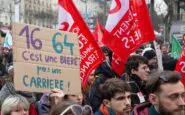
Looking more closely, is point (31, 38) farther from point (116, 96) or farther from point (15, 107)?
point (116, 96)

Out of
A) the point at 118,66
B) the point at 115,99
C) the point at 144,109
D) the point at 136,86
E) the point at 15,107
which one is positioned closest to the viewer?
the point at 144,109

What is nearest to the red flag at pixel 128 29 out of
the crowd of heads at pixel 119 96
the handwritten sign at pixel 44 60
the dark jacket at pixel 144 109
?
the crowd of heads at pixel 119 96

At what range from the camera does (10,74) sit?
6637mm

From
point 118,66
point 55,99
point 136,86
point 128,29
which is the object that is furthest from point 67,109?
point 128,29

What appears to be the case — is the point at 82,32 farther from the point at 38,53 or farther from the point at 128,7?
the point at 38,53

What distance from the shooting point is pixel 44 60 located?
4.68 meters

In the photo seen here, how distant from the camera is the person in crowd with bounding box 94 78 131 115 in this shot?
4.55 meters

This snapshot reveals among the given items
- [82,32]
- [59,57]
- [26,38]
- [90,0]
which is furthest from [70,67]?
[90,0]

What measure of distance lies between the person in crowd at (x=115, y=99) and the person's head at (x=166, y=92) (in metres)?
0.98

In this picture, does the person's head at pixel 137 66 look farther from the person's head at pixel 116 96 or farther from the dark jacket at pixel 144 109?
the dark jacket at pixel 144 109

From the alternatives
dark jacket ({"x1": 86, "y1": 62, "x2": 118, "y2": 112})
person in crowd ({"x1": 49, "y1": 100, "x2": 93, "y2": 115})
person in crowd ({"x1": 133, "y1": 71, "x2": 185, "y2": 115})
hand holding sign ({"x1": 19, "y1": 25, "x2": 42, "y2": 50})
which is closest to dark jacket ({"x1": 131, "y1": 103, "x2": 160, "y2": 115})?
person in crowd ({"x1": 133, "y1": 71, "x2": 185, "y2": 115})

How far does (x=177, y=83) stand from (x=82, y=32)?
2504 mm

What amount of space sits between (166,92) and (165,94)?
0.05 feet

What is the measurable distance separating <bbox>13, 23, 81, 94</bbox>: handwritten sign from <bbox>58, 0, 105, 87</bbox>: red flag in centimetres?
85
